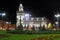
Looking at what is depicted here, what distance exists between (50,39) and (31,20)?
11094 centimetres

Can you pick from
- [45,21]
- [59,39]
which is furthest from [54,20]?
[59,39]

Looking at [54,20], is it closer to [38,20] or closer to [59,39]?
[38,20]

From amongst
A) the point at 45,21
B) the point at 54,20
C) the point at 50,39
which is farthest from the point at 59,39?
the point at 45,21

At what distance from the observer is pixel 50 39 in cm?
2258

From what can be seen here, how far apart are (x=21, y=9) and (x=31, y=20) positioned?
15090 mm

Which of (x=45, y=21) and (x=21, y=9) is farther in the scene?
(x=45, y=21)

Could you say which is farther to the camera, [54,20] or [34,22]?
[34,22]

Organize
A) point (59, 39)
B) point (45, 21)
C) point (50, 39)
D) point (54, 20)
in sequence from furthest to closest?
point (45, 21), point (54, 20), point (59, 39), point (50, 39)

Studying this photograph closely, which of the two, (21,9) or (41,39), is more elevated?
(21,9)

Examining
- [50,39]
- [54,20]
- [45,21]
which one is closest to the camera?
[50,39]

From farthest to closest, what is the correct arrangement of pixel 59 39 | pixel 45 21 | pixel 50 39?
pixel 45 21
pixel 59 39
pixel 50 39

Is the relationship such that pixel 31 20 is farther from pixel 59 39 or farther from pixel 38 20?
pixel 59 39

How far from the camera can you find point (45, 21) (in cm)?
12900

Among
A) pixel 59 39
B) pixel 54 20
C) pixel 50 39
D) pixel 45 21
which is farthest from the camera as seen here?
pixel 45 21
